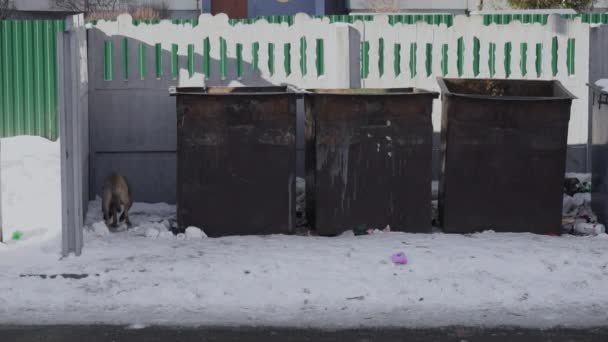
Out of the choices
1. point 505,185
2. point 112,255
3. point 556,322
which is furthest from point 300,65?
point 556,322

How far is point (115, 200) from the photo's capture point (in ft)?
30.2

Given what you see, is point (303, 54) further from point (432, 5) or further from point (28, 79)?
point (432, 5)

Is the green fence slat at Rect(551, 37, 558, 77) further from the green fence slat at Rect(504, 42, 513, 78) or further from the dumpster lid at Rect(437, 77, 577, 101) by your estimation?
the dumpster lid at Rect(437, 77, 577, 101)

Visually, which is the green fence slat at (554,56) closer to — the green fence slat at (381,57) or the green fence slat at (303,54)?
the green fence slat at (381,57)

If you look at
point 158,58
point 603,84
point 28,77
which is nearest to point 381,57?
point 158,58

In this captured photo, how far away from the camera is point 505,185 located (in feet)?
28.6

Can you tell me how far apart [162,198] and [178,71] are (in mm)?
1248

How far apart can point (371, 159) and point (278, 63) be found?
2091 mm

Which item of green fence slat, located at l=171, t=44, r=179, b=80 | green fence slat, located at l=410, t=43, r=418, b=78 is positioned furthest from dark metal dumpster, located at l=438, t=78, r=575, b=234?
green fence slat, located at l=171, t=44, r=179, b=80

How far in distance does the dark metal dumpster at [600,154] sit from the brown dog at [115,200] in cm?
408

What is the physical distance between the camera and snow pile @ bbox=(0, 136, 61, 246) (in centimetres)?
884

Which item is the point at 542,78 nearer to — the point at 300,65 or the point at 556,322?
the point at 300,65

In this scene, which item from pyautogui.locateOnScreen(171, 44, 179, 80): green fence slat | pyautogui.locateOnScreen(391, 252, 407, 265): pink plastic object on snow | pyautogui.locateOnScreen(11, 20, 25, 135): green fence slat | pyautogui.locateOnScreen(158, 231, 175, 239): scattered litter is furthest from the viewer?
pyautogui.locateOnScreen(11, 20, 25, 135): green fence slat

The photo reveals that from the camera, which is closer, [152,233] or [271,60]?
[152,233]
